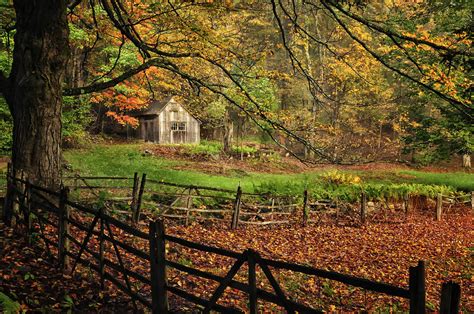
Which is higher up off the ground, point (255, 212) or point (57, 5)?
point (57, 5)

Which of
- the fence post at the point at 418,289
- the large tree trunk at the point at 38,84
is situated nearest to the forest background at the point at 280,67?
the large tree trunk at the point at 38,84

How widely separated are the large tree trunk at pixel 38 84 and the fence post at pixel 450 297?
869 cm

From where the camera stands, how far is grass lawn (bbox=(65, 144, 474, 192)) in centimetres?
1971

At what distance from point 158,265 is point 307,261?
6.72 m

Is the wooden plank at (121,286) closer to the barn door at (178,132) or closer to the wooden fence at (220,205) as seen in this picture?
the wooden fence at (220,205)

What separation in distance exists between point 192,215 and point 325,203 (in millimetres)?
6238

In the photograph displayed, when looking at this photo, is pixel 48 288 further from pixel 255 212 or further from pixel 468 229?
pixel 468 229

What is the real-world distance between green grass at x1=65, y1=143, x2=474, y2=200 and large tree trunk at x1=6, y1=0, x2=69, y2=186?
952 centimetres

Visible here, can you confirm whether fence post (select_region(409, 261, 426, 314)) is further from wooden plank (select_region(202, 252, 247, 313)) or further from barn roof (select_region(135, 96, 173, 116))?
barn roof (select_region(135, 96, 173, 116))

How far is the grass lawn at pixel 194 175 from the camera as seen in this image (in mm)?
19714

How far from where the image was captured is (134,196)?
1205 cm

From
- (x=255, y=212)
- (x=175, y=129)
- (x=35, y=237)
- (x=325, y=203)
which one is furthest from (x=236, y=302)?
(x=175, y=129)

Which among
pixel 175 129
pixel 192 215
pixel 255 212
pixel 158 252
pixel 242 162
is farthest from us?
pixel 175 129

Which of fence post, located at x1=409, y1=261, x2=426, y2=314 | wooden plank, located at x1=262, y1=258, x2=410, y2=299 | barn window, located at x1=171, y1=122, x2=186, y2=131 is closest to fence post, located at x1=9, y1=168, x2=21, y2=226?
wooden plank, located at x1=262, y1=258, x2=410, y2=299
